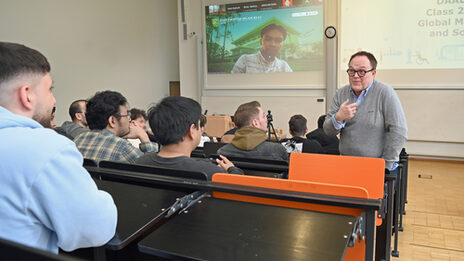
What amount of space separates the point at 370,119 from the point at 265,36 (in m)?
4.52

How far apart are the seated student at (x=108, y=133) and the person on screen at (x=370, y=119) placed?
1.40m

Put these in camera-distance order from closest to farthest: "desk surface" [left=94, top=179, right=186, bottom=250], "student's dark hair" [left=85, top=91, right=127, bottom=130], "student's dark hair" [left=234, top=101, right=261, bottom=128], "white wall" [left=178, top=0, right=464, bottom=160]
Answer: "desk surface" [left=94, top=179, right=186, bottom=250]
"student's dark hair" [left=85, top=91, right=127, bottom=130]
"student's dark hair" [left=234, top=101, right=261, bottom=128]
"white wall" [left=178, top=0, right=464, bottom=160]

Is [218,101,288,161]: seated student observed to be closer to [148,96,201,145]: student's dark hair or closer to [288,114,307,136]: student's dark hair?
[148,96,201,145]: student's dark hair

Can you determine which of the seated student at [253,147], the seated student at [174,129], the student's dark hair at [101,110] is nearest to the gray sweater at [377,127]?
the seated student at [253,147]

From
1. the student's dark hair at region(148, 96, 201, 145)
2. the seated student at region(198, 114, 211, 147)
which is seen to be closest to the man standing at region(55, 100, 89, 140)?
the seated student at region(198, 114, 211, 147)

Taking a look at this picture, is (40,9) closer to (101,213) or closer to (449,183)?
(101,213)

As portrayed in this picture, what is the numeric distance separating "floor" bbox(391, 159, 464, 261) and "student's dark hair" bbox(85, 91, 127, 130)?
7.25 ft

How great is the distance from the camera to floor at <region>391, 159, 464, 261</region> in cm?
267

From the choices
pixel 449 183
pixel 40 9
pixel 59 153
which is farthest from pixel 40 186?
pixel 40 9

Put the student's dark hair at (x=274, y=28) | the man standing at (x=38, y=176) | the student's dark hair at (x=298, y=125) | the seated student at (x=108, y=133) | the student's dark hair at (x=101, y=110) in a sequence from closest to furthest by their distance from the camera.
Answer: the man standing at (x=38, y=176) < the seated student at (x=108, y=133) < the student's dark hair at (x=101, y=110) < the student's dark hair at (x=298, y=125) < the student's dark hair at (x=274, y=28)

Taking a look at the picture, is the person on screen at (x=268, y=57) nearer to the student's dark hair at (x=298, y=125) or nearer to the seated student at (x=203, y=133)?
the seated student at (x=203, y=133)

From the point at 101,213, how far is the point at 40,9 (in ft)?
18.6

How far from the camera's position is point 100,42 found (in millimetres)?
6617

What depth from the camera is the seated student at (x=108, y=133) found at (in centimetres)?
233
